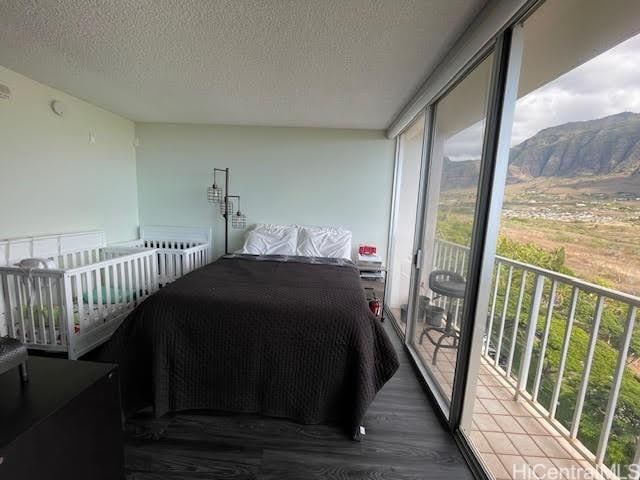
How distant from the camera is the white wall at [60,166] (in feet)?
7.27

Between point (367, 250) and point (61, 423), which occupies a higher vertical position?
point (367, 250)

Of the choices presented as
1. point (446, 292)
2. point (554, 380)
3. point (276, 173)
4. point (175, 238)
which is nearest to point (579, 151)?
point (446, 292)

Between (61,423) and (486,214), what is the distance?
185cm

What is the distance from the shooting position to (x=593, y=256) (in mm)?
1317

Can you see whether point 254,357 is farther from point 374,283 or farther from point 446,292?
point 374,283

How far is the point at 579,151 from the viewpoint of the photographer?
133 cm

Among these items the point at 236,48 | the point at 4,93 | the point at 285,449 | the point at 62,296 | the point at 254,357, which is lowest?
the point at 285,449

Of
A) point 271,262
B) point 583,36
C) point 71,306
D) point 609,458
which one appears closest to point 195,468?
point 71,306

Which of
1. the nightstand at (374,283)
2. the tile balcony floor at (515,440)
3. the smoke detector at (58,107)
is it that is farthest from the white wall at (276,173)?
the tile balcony floor at (515,440)

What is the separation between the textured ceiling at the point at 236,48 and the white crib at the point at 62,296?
1483 mm

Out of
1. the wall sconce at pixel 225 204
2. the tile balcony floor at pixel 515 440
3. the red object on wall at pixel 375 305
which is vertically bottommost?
the tile balcony floor at pixel 515 440

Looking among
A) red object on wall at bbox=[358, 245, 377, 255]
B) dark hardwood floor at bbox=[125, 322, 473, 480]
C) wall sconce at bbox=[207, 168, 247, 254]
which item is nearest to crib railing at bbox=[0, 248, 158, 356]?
dark hardwood floor at bbox=[125, 322, 473, 480]

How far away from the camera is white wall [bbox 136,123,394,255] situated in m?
3.46

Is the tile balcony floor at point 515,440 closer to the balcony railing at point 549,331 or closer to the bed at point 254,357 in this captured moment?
the balcony railing at point 549,331
